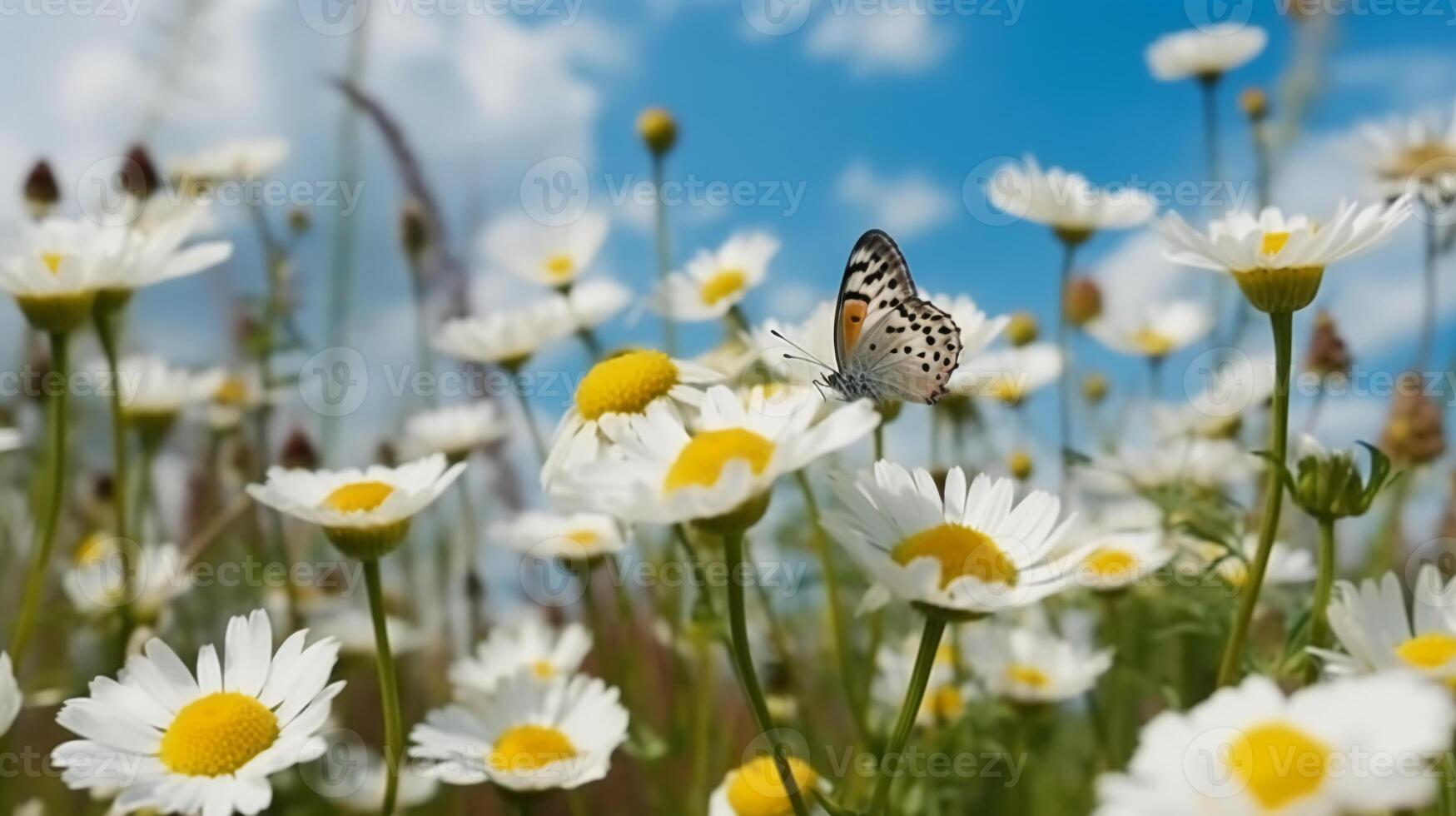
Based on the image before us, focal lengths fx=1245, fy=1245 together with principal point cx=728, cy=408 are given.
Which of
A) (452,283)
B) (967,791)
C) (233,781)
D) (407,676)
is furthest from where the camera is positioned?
(407,676)

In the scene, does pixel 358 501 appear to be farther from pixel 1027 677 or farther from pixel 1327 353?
pixel 1327 353

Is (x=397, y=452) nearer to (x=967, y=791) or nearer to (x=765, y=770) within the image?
(x=967, y=791)

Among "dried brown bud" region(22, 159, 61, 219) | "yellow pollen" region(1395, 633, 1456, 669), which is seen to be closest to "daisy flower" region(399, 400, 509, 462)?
"dried brown bud" region(22, 159, 61, 219)

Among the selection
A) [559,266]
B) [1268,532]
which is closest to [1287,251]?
[1268,532]

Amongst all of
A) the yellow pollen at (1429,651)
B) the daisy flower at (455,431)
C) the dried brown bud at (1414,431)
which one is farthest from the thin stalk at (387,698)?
the dried brown bud at (1414,431)

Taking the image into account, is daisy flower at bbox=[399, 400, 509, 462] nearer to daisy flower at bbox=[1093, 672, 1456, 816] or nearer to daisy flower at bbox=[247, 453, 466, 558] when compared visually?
daisy flower at bbox=[247, 453, 466, 558]

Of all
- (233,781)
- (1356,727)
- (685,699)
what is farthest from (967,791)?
(1356,727)
